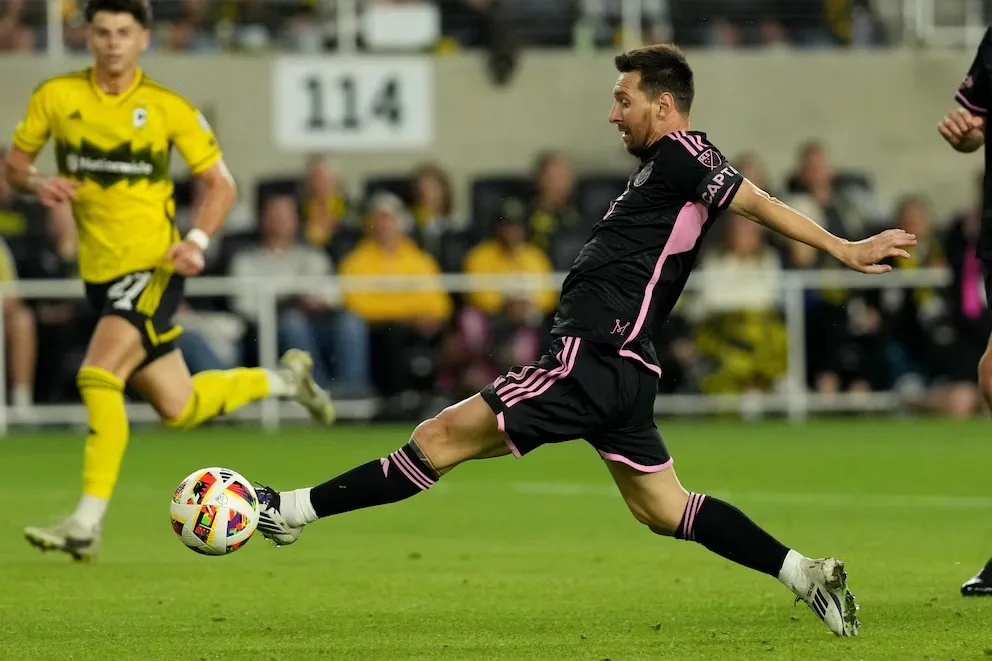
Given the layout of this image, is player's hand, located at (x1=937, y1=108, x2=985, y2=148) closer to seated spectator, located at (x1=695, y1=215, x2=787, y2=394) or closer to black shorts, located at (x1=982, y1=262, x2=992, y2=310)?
black shorts, located at (x1=982, y1=262, x2=992, y2=310)

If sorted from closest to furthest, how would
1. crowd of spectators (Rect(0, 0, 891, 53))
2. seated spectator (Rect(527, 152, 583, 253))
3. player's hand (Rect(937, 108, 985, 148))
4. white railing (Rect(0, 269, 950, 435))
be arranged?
player's hand (Rect(937, 108, 985, 148))
white railing (Rect(0, 269, 950, 435))
seated spectator (Rect(527, 152, 583, 253))
crowd of spectators (Rect(0, 0, 891, 53))

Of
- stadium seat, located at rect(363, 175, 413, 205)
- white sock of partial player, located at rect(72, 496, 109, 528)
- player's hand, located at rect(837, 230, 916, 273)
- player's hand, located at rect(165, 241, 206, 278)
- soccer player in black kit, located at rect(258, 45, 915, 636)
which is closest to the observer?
player's hand, located at rect(837, 230, 916, 273)

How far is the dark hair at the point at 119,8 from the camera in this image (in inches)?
355

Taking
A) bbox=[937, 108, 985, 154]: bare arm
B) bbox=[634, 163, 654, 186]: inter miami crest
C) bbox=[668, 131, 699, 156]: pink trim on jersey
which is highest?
bbox=[668, 131, 699, 156]: pink trim on jersey

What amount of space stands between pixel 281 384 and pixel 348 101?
9344 mm

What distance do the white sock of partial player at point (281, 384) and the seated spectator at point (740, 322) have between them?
23.3ft

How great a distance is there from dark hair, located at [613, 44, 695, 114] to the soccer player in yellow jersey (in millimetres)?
3029

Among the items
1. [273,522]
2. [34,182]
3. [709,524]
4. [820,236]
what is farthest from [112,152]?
[820,236]

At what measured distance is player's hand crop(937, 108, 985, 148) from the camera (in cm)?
748

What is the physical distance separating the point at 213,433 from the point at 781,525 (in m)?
7.77

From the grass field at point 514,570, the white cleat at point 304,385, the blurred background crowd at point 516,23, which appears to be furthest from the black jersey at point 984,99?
the blurred background crowd at point 516,23

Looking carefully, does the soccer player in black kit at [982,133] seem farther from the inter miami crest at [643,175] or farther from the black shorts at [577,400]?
the black shorts at [577,400]

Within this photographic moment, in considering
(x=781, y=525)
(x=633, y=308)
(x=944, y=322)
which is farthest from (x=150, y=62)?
(x=633, y=308)

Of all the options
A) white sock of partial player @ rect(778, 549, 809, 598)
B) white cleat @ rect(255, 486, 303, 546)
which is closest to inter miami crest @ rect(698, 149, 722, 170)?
white sock of partial player @ rect(778, 549, 809, 598)
